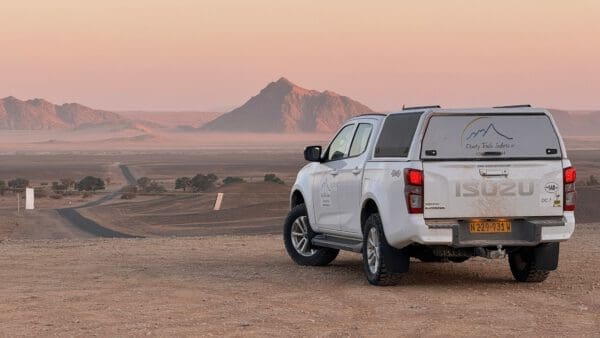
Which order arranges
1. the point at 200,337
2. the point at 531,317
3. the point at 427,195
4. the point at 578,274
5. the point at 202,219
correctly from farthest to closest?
the point at 202,219, the point at 578,274, the point at 427,195, the point at 531,317, the point at 200,337

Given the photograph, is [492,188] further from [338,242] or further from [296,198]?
[296,198]

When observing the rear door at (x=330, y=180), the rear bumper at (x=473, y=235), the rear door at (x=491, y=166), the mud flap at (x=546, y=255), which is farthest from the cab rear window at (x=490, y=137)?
the rear door at (x=330, y=180)

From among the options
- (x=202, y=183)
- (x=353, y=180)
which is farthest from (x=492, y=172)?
(x=202, y=183)

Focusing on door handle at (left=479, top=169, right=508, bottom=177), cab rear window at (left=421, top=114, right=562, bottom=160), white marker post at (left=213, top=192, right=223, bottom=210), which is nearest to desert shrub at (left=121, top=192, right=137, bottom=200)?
white marker post at (left=213, top=192, right=223, bottom=210)

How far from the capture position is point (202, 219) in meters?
50.1

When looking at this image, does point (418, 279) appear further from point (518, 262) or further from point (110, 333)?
point (110, 333)

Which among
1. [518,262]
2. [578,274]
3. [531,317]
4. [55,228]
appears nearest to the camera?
[531,317]

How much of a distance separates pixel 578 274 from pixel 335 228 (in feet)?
10.1

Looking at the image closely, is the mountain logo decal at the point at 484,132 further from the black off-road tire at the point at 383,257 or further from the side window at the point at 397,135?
the black off-road tire at the point at 383,257

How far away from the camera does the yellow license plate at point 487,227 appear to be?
41.1 feet

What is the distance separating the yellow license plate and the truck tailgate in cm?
8

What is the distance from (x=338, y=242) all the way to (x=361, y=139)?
4.52 feet

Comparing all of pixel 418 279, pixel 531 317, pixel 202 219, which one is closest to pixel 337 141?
pixel 418 279

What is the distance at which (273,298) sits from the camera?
12227 mm
